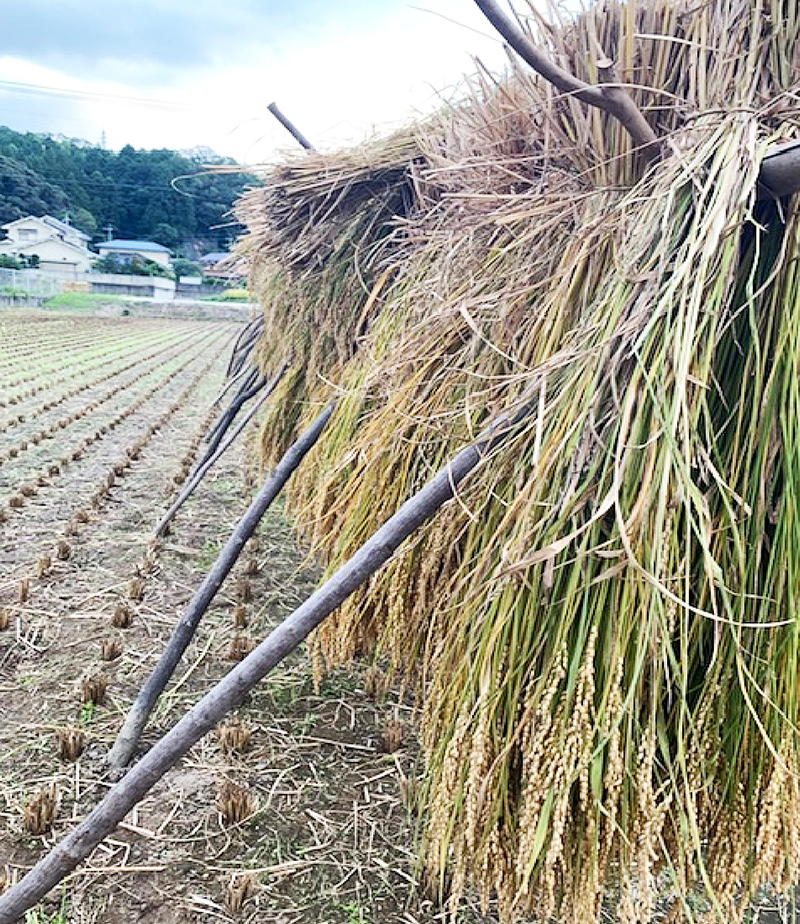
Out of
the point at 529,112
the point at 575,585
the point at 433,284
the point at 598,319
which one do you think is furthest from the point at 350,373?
the point at 575,585

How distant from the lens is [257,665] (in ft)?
4.24

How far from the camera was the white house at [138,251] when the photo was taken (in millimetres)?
59906

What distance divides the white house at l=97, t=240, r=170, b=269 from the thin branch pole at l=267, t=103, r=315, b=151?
6018 cm

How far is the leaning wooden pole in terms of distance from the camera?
3.84 ft

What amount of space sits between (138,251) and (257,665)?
65876 mm

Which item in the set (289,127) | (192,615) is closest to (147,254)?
(289,127)

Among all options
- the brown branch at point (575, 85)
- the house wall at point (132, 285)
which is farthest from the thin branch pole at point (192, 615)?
the house wall at point (132, 285)

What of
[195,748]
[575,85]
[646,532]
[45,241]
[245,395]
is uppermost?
[45,241]

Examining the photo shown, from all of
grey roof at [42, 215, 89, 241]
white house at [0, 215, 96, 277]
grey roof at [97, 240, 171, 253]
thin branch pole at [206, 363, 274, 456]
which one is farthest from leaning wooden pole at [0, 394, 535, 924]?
grey roof at [42, 215, 89, 241]

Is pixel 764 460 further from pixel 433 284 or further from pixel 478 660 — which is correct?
pixel 433 284

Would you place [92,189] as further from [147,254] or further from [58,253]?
[147,254]

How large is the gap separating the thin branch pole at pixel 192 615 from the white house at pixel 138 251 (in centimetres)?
6129

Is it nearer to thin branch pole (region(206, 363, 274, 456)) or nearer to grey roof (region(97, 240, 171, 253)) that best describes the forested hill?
grey roof (region(97, 240, 171, 253))

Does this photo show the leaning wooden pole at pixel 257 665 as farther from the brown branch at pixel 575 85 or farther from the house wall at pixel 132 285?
the house wall at pixel 132 285
